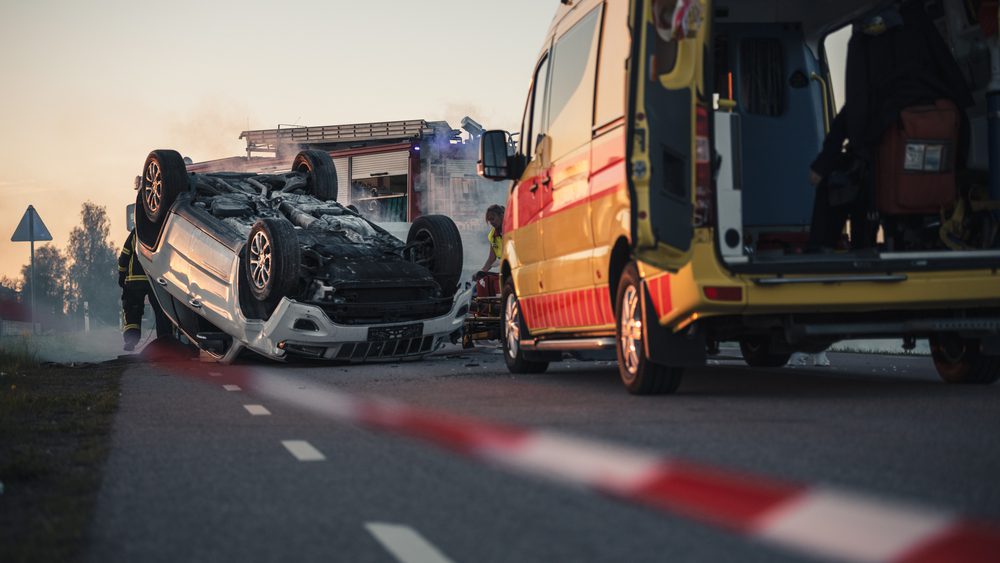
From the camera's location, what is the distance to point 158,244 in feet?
53.5

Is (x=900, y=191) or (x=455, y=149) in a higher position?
(x=455, y=149)

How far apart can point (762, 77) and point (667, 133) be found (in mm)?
2559

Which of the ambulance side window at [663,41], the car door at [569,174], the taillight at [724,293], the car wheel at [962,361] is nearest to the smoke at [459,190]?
the car door at [569,174]

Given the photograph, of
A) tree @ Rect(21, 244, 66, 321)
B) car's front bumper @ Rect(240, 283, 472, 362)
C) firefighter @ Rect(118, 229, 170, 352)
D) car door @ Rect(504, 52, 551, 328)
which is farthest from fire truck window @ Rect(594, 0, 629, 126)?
tree @ Rect(21, 244, 66, 321)

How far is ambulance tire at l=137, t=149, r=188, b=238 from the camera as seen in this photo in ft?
53.0

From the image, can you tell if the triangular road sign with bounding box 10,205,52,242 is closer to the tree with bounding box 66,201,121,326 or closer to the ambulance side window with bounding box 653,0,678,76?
the ambulance side window with bounding box 653,0,678,76

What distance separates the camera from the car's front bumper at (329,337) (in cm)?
1396

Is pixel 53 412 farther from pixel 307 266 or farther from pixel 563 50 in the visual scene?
pixel 307 266

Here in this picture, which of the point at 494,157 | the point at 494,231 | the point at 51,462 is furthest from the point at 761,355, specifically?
the point at 51,462

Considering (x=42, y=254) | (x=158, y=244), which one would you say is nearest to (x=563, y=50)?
(x=158, y=244)

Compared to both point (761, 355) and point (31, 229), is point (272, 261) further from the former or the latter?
point (31, 229)

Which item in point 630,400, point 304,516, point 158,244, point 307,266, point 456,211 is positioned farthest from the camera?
point 456,211

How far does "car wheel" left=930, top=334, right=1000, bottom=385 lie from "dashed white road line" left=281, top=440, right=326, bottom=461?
4.86m

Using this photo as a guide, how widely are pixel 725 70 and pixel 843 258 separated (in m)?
2.71
